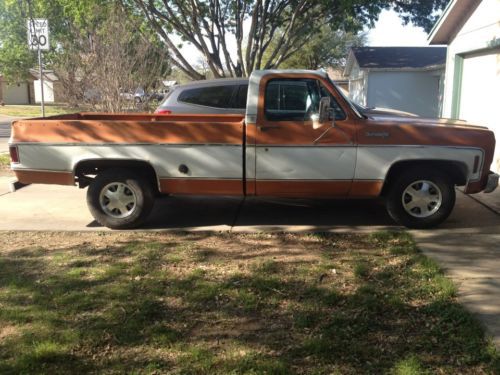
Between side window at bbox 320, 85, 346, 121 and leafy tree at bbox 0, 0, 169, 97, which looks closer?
side window at bbox 320, 85, 346, 121

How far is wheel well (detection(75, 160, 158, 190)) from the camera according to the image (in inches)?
256

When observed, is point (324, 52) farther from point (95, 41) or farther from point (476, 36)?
point (476, 36)

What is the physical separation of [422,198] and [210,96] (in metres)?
4.44

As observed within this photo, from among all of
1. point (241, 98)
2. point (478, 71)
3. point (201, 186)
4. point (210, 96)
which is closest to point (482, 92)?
point (478, 71)

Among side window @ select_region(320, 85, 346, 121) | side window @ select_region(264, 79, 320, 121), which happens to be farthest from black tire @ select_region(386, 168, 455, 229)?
side window @ select_region(264, 79, 320, 121)

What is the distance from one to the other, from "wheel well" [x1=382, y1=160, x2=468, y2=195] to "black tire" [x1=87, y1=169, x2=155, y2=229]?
9.59 ft

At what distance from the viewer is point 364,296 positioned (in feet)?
14.8

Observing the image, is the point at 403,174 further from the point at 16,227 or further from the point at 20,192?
the point at 20,192

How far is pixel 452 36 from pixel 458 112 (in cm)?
183

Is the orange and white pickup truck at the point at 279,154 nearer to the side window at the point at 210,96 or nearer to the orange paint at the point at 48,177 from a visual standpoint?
the orange paint at the point at 48,177

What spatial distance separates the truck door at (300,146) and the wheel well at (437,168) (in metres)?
0.54

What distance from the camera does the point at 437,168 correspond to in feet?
21.2

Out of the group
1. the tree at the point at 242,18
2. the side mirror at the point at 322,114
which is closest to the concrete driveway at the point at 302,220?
the side mirror at the point at 322,114

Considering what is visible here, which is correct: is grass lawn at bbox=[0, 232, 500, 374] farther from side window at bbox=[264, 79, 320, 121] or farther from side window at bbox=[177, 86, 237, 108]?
side window at bbox=[177, 86, 237, 108]
